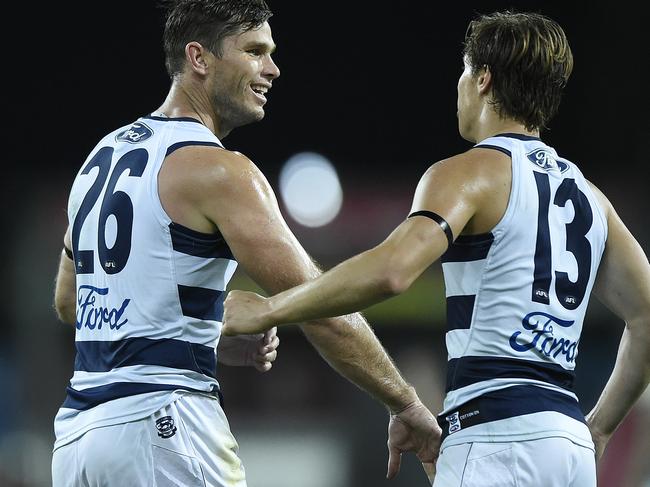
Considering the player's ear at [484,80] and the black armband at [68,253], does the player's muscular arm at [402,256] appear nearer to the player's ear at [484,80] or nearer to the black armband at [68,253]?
the player's ear at [484,80]

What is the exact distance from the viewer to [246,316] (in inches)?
131

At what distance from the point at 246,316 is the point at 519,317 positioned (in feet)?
3.00

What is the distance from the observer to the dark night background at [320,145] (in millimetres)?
12742

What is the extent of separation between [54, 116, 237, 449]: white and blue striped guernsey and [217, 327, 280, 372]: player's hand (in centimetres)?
41

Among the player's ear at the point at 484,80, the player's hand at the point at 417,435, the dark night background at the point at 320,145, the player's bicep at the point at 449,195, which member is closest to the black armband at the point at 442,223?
the player's bicep at the point at 449,195

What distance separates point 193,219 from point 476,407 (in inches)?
47.0

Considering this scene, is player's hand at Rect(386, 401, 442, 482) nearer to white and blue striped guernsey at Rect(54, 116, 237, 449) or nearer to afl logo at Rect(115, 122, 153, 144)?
white and blue striped guernsey at Rect(54, 116, 237, 449)

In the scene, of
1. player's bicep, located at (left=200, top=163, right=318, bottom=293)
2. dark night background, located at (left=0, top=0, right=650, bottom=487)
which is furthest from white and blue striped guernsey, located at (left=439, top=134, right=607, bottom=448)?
dark night background, located at (left=0, top=0, right=650, bottom=487)

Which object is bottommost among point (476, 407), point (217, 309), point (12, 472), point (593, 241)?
point (12, 472)

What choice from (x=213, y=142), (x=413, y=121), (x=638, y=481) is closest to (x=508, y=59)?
(x=213, y=142)

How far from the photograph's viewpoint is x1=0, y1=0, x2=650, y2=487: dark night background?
12.7m

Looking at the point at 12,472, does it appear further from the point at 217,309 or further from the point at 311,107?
the point at 217,309

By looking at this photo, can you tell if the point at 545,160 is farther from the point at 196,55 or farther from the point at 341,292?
the point at 196,55

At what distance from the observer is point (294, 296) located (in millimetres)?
3303
